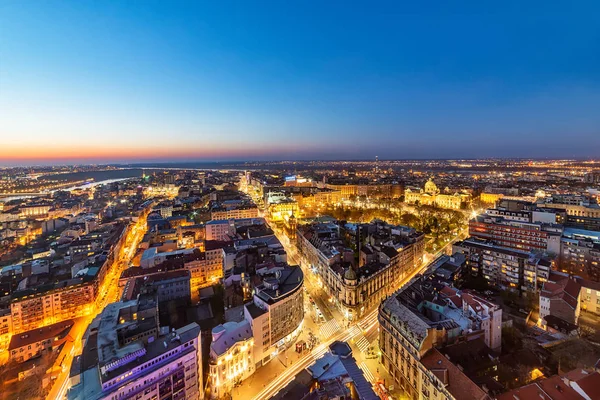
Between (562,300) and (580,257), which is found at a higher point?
(580,257)

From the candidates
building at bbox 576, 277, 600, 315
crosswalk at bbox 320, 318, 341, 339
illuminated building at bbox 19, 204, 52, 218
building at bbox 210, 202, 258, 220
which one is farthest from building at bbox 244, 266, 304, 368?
illuminated building at bbox 19, 204, 52, 218

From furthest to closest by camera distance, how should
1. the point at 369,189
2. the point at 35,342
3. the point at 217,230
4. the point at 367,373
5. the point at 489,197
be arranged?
the point at 369,189
the point at 489,197
the point at 217,230
the point at 35,342
the point at 367,373

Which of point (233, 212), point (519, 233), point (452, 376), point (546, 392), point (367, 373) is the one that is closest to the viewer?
point (546, 392)

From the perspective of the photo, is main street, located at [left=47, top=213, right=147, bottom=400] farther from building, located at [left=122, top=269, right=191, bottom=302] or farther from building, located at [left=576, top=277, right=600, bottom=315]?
building, located at [left=576, top=277, right=600, bottom=315]

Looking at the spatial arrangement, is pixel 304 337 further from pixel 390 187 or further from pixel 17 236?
pixel 390 187

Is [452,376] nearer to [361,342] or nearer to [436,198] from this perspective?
[361,342]

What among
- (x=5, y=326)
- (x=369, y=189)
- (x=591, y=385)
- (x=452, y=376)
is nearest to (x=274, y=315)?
(x=452, y=376)

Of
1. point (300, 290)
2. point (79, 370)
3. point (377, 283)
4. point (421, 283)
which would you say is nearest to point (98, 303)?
point (79, 370)
